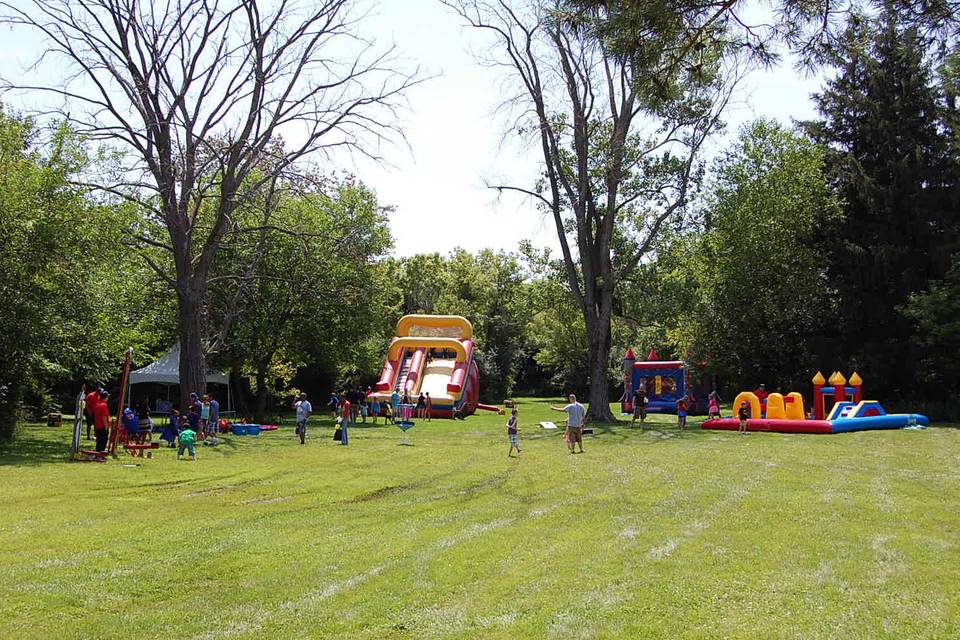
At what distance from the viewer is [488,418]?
36.1 m

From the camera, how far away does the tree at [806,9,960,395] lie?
34125 millimetres

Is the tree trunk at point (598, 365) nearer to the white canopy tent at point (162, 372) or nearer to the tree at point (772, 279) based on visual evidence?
the tree at point (772, 279)

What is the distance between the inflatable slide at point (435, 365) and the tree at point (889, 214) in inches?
614

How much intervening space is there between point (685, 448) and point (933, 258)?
18.5 m

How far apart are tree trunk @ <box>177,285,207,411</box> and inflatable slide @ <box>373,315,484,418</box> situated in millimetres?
9932

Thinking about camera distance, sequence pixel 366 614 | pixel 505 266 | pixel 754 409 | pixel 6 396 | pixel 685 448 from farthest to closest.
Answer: pixel 505 266
pixel 754 409
pixel 6 396
pixel 685 448
pixel 366 614

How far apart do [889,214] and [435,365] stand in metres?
20.2

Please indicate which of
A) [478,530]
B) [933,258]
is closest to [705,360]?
[933,258]

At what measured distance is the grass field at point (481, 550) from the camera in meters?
6.74

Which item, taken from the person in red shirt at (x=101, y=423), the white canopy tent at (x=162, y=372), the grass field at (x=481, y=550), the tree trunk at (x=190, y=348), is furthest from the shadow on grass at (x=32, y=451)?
the white canopy tent at (x=162, y=372)

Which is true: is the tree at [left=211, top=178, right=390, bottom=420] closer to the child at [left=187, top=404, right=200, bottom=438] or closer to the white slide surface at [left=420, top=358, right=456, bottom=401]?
the white slide surface at [left=420, top=358, right=456, bottom=401]

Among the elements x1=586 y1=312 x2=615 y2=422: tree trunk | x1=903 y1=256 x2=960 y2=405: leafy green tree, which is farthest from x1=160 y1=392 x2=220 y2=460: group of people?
x1=903 y1=256 x2=960 y2=405: leafy green tree

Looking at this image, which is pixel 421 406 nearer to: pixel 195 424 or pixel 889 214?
pixel 195 424

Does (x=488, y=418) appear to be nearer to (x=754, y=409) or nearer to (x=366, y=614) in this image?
(x=754, y=409)
